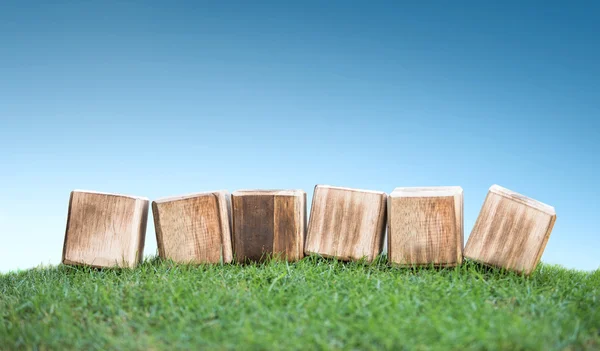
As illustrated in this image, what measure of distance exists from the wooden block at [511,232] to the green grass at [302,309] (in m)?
0.10

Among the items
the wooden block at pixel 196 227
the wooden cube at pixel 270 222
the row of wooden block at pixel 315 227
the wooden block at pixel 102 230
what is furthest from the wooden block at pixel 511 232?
the wooden block at pixel 102 230

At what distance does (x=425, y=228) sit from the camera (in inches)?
134

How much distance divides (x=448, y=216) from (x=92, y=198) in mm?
2468

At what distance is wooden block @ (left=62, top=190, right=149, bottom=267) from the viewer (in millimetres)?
3752

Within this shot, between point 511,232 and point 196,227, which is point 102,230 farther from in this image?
point 511,232

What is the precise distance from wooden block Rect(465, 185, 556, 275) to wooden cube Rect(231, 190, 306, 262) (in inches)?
45.3

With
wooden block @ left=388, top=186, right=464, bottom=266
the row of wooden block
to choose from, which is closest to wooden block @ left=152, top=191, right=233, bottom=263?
the row of wooden block

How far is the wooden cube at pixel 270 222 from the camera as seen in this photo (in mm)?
3594

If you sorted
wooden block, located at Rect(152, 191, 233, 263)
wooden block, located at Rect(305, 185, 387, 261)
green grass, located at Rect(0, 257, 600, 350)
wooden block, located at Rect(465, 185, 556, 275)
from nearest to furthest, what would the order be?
green grass, located at Rect(0, 257, 600, 350) < wooden block, located at Rect(465, 185, 556, 275) < wooden block, located at Rect(305, 185, 387, 261) < wooden block, located at Rect(152, 191, 233, 263)

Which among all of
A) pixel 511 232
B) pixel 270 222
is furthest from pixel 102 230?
pixel 511 232

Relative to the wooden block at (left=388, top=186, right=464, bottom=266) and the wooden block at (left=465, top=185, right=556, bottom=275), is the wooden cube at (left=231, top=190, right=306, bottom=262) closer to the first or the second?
the wooden block at (left=388, top=186, right=464, bottom=266)

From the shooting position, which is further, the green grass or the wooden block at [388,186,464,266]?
the wooden block at [388,186,464,266]

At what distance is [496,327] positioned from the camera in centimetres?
227

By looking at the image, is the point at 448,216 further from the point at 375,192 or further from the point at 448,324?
the point at 448,324
